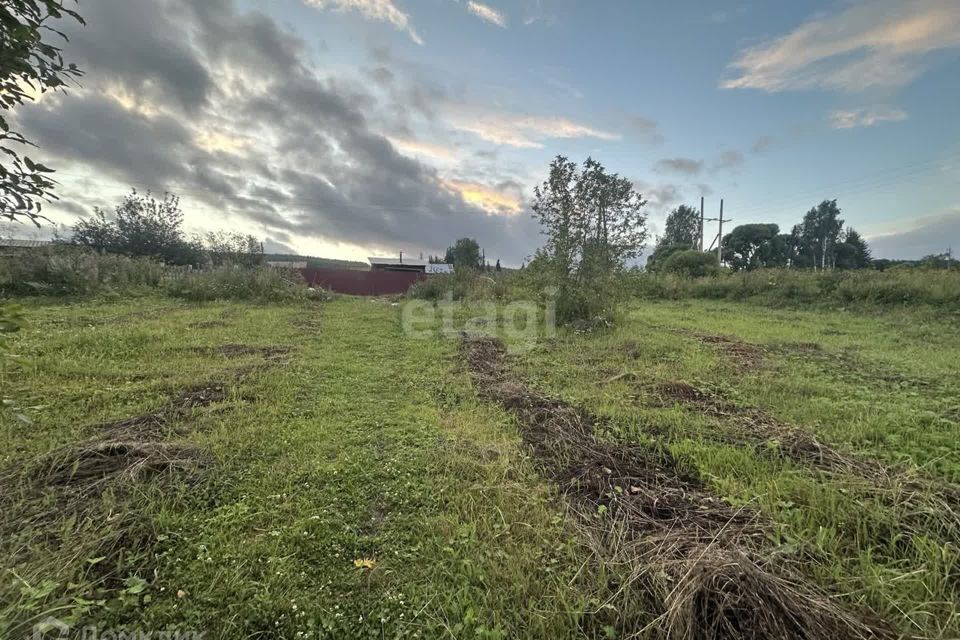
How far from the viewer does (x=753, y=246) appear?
28.0m

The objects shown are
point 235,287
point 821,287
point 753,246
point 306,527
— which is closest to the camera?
point 306,527

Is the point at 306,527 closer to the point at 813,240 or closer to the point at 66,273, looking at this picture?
the point at 66,273

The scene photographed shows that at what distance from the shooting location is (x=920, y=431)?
8.98 feet

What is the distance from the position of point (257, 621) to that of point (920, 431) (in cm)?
430

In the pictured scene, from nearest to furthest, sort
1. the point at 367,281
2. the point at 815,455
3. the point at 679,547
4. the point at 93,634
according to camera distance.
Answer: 1. the point at 93,634
2. the point at 679,547
3. the point at 815,455
4. the point at 367,281

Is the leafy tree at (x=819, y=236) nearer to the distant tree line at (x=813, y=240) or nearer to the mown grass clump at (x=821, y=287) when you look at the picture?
the distant tree line at (x=813, y=240)

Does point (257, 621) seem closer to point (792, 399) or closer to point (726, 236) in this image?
point (792, 399)

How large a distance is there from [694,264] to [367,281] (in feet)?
54.7

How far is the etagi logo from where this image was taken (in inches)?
46.1

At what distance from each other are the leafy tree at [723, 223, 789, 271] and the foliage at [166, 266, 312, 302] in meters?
29.7

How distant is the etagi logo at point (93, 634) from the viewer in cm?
117

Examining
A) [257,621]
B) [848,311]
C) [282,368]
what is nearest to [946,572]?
[257,621]

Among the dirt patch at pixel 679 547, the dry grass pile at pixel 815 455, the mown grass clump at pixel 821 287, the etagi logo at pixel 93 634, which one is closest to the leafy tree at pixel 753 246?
the mown grass clump at pixel 821 287

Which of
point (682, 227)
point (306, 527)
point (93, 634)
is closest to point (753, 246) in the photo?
point (682, 227)
